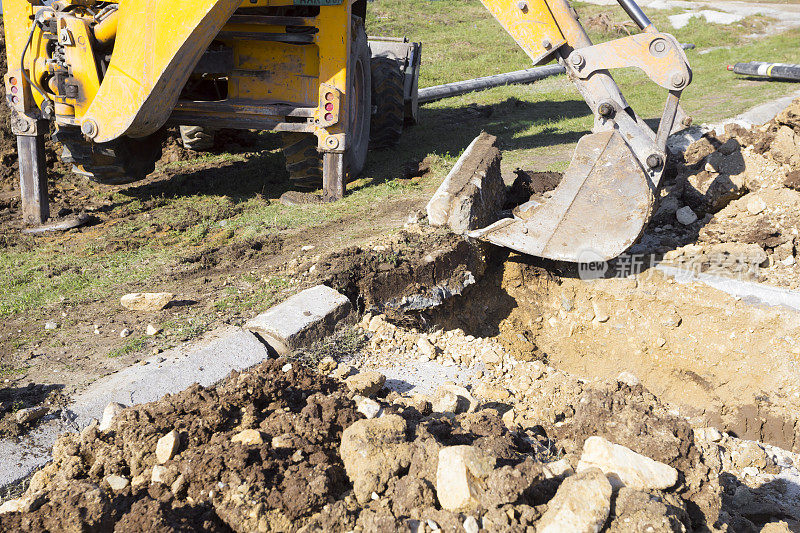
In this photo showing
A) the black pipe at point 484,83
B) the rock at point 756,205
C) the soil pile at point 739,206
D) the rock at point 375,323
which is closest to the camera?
the rock at point 375,323

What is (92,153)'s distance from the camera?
688cm

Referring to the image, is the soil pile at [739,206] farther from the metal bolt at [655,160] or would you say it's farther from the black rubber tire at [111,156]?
the black rubber tire at [111,156]

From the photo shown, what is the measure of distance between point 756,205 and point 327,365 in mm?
4602

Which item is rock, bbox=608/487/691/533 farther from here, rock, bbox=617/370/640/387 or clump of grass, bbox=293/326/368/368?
clump of grass, bbox=293/326/368/368

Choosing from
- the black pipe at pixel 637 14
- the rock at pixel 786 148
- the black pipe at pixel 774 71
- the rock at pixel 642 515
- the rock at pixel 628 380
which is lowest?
the rock at pixel 628 380

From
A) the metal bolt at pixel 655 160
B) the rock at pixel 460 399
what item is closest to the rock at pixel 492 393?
the rock at pixel 460 399

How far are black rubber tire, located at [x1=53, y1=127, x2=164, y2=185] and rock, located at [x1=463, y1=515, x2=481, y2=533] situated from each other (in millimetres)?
5775

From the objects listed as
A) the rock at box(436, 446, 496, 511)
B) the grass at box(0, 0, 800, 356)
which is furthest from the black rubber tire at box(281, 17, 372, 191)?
the rock at box(436, 446, 496, 511)

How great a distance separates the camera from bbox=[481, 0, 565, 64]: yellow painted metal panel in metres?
5.21

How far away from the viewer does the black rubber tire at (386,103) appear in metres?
9.48

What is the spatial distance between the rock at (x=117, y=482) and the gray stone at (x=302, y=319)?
58.5 inches

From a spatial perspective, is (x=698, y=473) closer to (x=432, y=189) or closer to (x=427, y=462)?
(x=427, y=462)

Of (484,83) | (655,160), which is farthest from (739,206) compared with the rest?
(484,83)

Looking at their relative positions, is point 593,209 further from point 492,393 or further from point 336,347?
point 336,347
